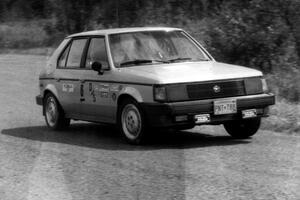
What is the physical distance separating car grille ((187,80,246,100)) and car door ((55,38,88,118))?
2124 millimetres

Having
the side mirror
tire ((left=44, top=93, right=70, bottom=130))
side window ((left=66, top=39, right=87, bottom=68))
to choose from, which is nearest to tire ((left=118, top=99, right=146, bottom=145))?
the side mirror

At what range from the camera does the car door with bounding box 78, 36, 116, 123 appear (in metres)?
10.3

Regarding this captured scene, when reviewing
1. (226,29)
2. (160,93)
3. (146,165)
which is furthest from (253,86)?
(226,29)

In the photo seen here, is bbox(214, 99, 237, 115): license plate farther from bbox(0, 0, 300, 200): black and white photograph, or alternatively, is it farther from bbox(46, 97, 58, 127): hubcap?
bbox(46, 97, 58, 127): hubcap

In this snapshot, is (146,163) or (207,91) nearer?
(146,163)

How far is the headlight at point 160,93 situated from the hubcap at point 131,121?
45 centimetres

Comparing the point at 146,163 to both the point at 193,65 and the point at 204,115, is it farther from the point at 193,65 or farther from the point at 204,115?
the point at 193,65

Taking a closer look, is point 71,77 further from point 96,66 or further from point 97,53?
point 96,66

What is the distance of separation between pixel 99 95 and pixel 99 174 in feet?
9.14

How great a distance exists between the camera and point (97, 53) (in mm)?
10930

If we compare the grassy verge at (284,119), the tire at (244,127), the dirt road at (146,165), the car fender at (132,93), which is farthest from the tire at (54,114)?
the grassy verge at (284,119)

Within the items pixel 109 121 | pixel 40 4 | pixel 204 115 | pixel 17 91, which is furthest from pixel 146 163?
pixel 40 4

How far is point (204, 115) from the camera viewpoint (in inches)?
373

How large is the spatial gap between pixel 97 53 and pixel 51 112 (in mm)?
1663
